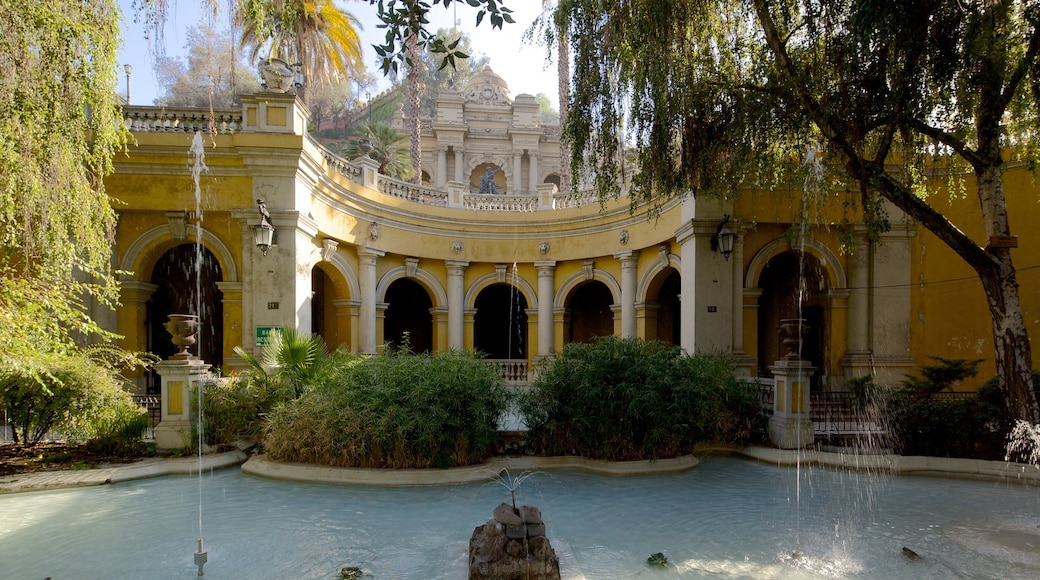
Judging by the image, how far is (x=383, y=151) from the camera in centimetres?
2539

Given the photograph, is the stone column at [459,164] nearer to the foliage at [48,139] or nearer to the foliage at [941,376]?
the foliage at [48,139]

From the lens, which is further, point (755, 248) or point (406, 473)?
point (755, 248)

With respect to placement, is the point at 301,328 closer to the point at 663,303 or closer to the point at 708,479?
the point at 708,479

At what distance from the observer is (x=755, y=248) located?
468 inches

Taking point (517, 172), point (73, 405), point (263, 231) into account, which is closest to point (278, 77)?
point (263, 231)

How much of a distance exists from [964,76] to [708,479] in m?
6.16

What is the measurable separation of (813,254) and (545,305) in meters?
7.59

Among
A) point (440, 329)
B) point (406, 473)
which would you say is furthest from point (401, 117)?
point (406, 473)

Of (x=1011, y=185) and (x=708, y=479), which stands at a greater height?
(x=1011, y=185)

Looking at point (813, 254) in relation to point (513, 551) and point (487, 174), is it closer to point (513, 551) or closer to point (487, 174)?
point (513, 551)

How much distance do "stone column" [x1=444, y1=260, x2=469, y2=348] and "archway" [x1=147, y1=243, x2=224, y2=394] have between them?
20.4 feet

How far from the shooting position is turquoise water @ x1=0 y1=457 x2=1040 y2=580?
4355 mm

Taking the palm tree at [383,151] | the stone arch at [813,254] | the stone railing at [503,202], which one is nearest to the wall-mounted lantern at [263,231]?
the stone railing at [503,202]

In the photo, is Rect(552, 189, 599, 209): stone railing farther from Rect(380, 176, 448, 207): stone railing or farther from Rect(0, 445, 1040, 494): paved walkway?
Rect(0, 445, 1040, 494): paved walkway
